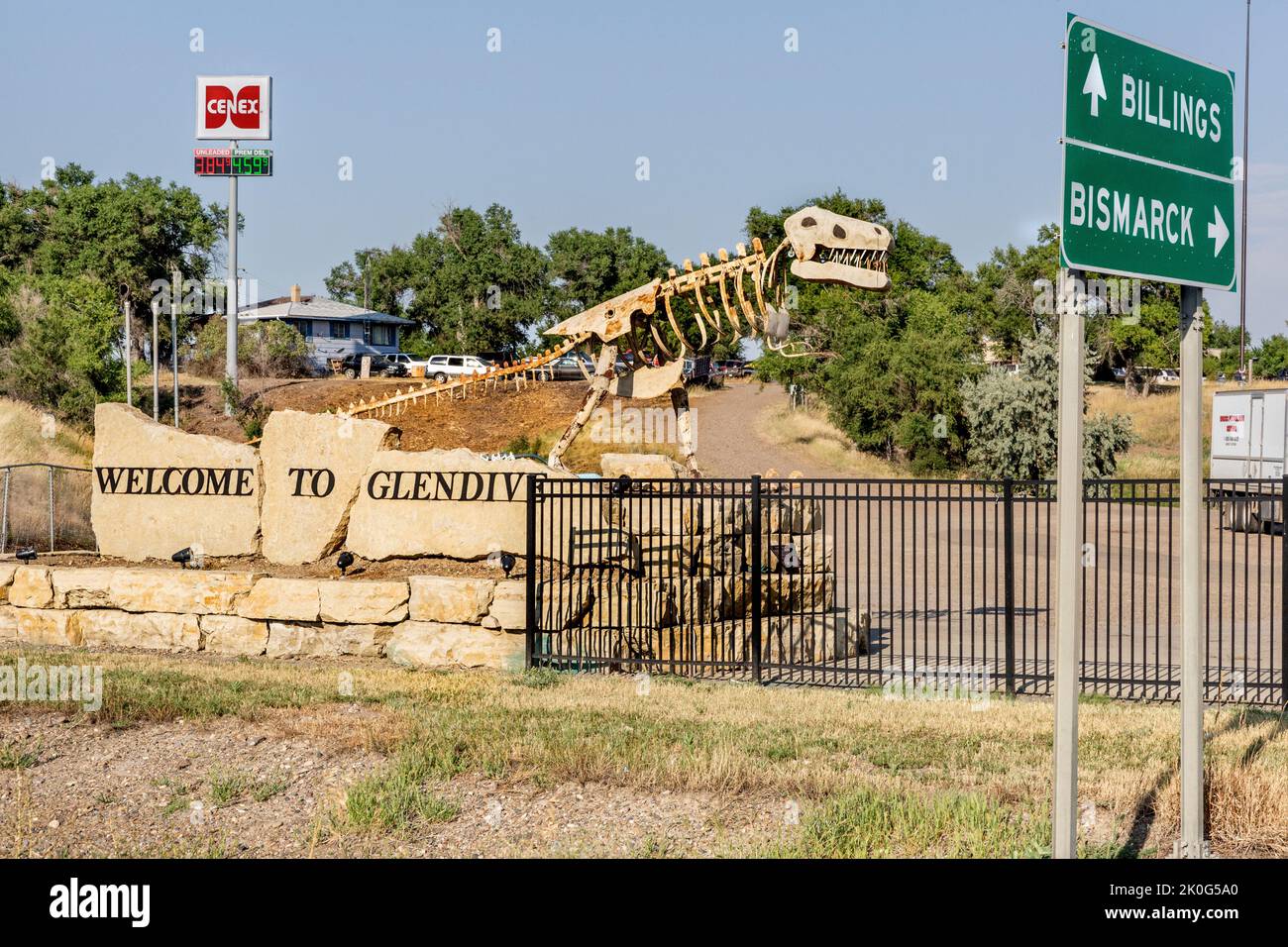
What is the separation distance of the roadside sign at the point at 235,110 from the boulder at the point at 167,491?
94.7ft

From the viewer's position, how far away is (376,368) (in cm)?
5994

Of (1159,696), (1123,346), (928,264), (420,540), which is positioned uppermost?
(928,264)

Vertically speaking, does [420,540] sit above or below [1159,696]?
above

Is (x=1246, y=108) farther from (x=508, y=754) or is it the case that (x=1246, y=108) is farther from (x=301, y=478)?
(x=508, y=754)

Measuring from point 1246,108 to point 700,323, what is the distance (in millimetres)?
40507

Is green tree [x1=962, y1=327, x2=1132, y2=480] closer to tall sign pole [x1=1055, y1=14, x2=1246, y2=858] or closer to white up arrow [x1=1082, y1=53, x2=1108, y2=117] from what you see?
tall sign pole [x1=1055, y1=14, x2=1246, y2=858]

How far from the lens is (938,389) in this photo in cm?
4200

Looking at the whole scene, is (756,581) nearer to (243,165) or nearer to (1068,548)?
(1068,548)

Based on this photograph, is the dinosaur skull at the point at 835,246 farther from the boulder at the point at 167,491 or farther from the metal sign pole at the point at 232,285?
the metal sign pole at the point at 232,285

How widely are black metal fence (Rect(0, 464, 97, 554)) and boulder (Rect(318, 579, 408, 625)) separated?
649 centimetres

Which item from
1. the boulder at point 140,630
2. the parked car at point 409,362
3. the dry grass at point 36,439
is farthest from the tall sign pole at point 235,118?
the boulder at point 140,630

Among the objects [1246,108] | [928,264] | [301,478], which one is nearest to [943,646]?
[301,478]

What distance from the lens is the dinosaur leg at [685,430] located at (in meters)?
15.1

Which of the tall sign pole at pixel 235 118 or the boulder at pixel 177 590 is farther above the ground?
the tall sign pole at pixel 235 118
